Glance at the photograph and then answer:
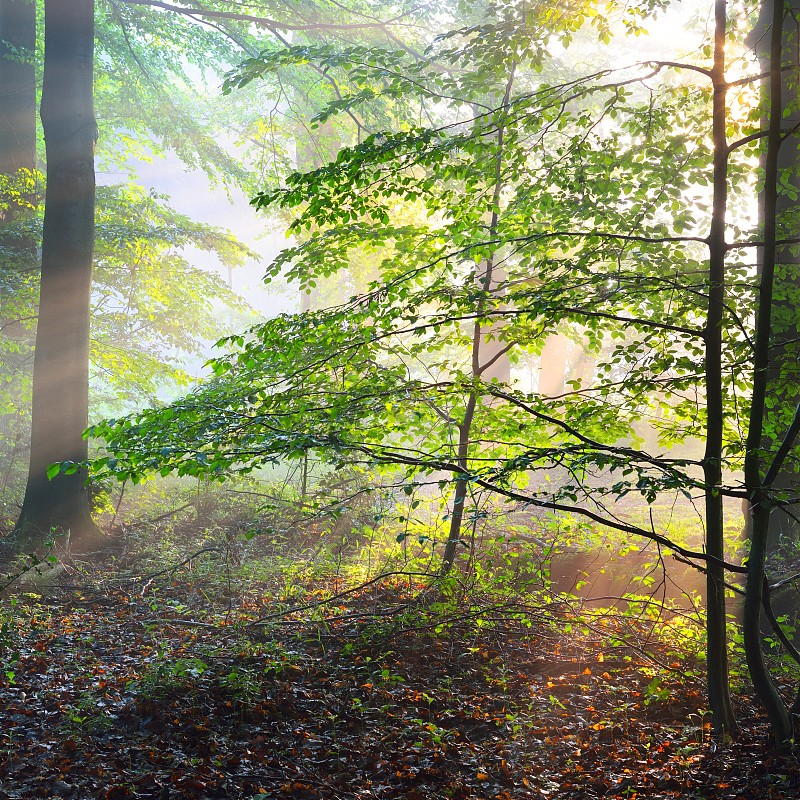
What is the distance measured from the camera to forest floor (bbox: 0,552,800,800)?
412cm

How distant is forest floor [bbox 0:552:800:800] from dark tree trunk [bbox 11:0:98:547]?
2366 mm

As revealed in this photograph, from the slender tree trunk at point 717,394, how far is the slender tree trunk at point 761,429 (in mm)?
231

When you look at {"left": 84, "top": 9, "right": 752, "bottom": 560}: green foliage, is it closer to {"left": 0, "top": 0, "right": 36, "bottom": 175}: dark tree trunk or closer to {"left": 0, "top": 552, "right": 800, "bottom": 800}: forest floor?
{"left": 0, "top": 552, "right": 800, "bottom": 800}: forest floor

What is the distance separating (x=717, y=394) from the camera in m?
4.35

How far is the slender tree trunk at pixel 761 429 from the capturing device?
12.8 feet

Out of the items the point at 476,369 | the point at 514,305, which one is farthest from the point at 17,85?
the point at 514,305

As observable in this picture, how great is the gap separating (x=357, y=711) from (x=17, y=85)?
13899 millimetres

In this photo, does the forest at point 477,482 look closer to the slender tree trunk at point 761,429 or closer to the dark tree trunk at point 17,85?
the slender tree trunk at point 761,429

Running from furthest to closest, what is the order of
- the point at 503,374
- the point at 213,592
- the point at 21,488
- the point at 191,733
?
the point at 503,374
the point at 21,488
the point at 213,592
the point at 191,733

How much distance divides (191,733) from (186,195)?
9335 cm

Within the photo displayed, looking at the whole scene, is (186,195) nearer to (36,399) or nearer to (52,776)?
(36,399)

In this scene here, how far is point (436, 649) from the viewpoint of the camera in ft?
20.1

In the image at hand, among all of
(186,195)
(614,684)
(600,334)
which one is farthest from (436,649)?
(186,195)

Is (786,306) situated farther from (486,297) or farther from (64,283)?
(64,283)
